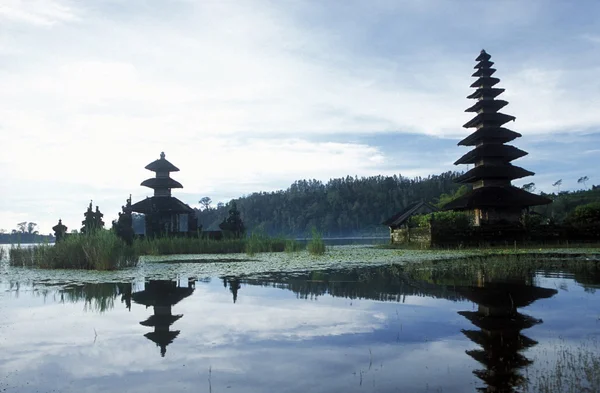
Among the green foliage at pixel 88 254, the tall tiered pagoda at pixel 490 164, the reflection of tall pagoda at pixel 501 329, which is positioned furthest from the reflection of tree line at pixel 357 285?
the tall tiered pagoda at pixel 490 164

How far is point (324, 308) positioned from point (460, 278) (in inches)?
204

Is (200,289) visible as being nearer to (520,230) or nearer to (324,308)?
(324,308)

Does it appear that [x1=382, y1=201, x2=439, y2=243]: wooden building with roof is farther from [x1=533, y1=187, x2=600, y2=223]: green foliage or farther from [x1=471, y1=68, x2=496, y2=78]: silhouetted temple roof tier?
[x1=533, y1=187, x2=600, y2=223]: green foliage

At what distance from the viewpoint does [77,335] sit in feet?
21.6

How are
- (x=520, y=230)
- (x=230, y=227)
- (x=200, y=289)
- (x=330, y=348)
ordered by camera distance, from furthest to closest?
(x=230, y=227), (x=520, y=230), (x=200, y=289), (x=330, y=348)

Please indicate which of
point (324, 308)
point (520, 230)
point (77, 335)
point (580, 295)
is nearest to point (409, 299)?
point (324, 308)

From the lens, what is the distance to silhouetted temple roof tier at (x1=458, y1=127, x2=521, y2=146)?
1464 inches

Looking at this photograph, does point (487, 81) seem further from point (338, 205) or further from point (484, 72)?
point (338, 205)

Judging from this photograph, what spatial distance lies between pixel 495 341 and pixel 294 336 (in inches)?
94.8

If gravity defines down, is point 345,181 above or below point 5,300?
above

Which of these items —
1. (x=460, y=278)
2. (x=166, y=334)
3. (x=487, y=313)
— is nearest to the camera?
(x=166, y=334)

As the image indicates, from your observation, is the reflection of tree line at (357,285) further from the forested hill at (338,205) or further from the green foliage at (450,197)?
the forested hill at (338,205)

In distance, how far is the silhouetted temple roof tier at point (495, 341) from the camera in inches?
217

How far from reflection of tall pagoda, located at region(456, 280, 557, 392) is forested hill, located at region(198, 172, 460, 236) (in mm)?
110850
